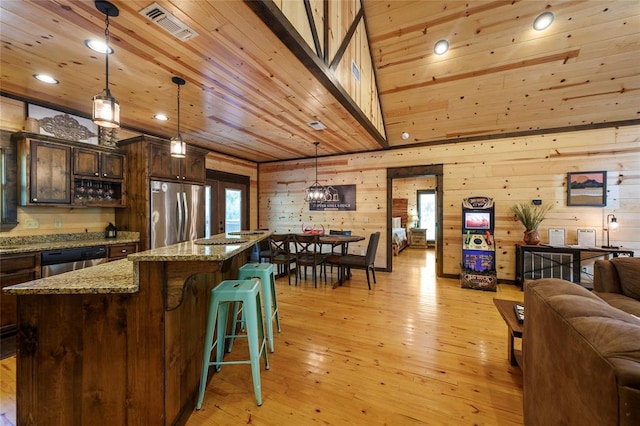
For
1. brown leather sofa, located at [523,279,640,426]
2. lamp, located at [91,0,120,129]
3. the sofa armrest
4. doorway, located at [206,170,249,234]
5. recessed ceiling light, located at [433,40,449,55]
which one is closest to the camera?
brown leather sofa, located at [523,279,640,426]

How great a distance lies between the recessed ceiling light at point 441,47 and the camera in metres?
Answer: 3.32

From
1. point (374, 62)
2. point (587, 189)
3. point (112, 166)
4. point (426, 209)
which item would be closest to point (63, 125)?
point (112, 166)

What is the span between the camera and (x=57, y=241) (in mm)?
3225

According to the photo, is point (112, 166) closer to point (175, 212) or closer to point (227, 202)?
point (175, 212)

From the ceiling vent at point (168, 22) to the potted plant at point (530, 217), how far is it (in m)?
5.22

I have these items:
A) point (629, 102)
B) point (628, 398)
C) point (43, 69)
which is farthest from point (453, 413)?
point (629, 102)

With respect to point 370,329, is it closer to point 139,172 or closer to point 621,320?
point 621,320

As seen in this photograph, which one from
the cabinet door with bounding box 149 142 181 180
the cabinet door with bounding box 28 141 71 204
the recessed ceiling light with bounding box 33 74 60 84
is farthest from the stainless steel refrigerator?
the recessed ceiling light with bounding box 33 74 60 84

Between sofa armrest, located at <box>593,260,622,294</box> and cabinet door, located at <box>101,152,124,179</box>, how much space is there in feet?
18.9

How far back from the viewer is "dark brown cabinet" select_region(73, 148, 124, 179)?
10.6 feet

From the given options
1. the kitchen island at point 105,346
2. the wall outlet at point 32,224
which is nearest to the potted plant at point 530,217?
the kitchen island at point 105,346

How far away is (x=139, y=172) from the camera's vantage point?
3.68 m

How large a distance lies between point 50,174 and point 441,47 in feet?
16.5

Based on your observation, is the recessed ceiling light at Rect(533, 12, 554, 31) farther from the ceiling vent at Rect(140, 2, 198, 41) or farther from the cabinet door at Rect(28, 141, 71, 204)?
the cabinet door at Rect(28, 141, 71, 204)
